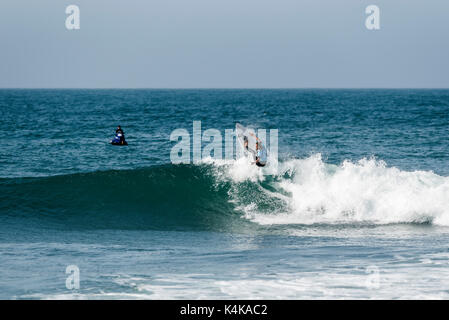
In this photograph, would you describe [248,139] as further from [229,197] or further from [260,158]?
[229,197]

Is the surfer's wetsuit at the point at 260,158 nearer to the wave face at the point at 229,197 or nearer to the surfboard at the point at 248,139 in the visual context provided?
the surfboard at the point at 248,139

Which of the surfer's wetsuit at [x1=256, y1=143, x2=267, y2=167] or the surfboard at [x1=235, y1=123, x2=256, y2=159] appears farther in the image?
the surfboard at [x1=235, y1=123, x2=256, y2=159]

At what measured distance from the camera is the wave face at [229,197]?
19.0 m

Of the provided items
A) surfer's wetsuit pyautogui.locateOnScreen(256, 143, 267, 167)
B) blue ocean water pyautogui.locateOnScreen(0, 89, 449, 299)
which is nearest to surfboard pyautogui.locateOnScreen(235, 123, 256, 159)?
surfer's wetsuit pyautogui.locateOnScreen(256, 143, 267, 167)

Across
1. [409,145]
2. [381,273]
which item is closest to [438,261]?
[381,273]

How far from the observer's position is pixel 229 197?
2209 centimetres

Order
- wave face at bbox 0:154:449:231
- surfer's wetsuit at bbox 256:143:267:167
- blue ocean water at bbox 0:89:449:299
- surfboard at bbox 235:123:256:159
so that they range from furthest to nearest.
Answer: surfboard at bbox 235:123:256:159, surfer's wetsuit at bbox 256:143:267:167, wave face at bbox 0:154:449:231, blue ocean water at bbox 0:89:449:299

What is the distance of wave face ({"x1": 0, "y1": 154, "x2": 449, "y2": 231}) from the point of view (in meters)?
19.0

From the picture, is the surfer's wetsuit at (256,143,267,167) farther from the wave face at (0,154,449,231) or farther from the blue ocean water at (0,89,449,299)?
the blue ocean water at (0,89,449,299)

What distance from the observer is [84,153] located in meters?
34.0

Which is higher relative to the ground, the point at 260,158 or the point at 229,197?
the point at 260,158

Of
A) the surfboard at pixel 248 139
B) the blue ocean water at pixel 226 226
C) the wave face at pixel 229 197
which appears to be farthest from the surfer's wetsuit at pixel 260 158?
the blue ocean water at pixel 226 226

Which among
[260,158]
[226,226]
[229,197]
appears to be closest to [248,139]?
[260,158]
